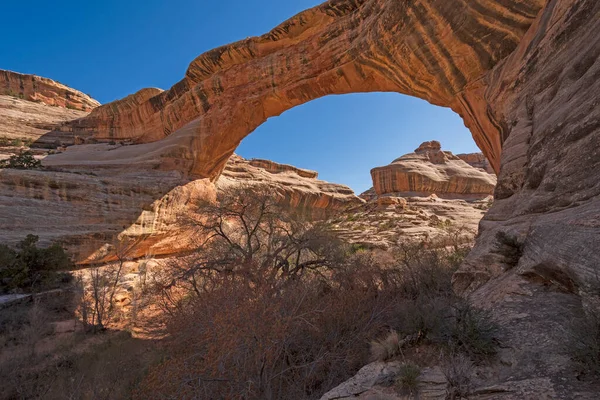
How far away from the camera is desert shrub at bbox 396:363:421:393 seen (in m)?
2.43

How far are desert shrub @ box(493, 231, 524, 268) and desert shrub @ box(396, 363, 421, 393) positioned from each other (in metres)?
2.64

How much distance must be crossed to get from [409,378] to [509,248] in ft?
10.0

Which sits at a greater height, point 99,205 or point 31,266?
point 99,205

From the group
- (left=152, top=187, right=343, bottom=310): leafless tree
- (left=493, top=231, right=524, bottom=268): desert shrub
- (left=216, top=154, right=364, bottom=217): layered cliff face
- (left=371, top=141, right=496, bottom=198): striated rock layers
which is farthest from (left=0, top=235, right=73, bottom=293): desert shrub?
(left=371, top=141, right=496, bottom=198): striated rock layers

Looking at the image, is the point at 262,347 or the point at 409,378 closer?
the point at 409,378

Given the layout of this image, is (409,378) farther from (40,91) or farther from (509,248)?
(40,91)

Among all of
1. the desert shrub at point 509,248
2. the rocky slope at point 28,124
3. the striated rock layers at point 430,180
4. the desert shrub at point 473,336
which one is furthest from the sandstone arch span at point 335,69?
the striated rock layers at point 430,180

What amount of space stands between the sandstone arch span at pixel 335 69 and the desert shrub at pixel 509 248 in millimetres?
5467

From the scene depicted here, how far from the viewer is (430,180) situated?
32094 mm

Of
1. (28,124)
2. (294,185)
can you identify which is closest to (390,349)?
(294,185)

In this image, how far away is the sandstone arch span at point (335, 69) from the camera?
8.59 meters

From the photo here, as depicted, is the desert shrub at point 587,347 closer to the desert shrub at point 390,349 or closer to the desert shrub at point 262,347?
the desert shrub at point 390,349

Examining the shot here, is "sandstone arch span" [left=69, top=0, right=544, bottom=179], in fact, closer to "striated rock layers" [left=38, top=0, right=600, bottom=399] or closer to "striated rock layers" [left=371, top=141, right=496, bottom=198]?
"striated rock layers" [left=38, top=0, right=600, bottom=399]

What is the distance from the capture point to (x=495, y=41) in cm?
826
